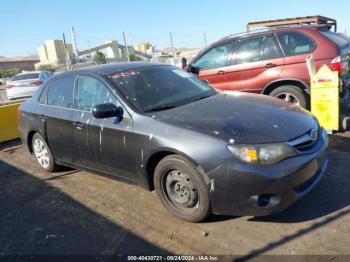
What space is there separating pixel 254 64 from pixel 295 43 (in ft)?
2.78

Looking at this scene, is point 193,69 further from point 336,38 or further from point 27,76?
point 27,76

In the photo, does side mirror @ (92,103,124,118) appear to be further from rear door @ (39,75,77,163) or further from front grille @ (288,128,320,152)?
front grille @ (288,128,320,152)

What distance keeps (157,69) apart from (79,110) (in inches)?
46.4

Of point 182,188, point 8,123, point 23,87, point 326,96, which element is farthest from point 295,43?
point 23,87

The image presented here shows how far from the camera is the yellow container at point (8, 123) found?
8.06 meters

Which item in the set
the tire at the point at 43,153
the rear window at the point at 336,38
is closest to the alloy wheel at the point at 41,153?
the tire at the point at 43,153

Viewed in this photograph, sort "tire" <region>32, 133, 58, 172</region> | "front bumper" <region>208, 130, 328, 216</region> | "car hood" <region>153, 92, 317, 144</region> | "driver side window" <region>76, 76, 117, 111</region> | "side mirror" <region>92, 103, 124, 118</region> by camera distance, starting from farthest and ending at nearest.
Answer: "tire" <region>32, 133, 58, 172</region>
"driver side window" <region>76, 76, 117, 111</region>
"side mirror" <region>92, 103, 124, 118</region>
"car hood" <region>153, 92, 317, 144</region>
"front bumper" <region>208, 130, 328, 216</region>

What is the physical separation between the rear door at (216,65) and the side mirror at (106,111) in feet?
13.0

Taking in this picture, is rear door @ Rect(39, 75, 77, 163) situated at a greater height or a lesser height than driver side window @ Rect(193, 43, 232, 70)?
lesser

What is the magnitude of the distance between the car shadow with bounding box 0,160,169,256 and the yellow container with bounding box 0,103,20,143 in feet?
10.7

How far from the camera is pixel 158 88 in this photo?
14.7ft

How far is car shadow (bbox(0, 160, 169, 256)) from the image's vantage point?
3.47 m

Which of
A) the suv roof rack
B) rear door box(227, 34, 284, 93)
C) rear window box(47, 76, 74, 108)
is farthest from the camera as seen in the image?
the suv roof rack

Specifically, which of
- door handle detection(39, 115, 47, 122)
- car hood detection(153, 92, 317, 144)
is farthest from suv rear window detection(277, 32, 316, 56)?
door handle detection(39, 115, 47, 122)
